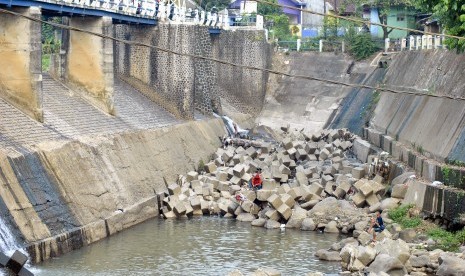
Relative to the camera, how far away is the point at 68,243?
95.9 feet

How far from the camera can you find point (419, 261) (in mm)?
25375

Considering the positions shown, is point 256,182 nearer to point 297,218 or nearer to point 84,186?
point 297,218

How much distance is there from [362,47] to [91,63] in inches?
1054

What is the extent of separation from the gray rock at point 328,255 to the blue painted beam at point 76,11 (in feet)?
49.4

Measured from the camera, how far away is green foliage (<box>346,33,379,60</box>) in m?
66.2

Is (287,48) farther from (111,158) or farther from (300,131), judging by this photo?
(111,158)

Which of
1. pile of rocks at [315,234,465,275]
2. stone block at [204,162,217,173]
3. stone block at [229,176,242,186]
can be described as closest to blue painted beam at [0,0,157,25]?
stone block at [204,162,217,173]

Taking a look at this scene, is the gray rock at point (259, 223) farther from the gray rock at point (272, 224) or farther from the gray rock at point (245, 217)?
the gray rock at point (245, 217)

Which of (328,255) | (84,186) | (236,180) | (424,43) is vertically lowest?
(328,255)

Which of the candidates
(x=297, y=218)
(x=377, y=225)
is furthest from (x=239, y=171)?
(x=377, y=225)

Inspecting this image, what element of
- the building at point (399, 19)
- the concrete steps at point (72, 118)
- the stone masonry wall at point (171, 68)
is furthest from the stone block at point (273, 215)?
the building at point (399, 19)

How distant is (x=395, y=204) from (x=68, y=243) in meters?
11.2

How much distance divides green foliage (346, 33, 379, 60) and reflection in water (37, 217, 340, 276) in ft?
109

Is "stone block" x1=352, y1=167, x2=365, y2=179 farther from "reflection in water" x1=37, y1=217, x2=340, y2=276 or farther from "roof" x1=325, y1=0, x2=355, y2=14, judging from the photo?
"roof" x1=325, y1=0, x2=355, y2=14
